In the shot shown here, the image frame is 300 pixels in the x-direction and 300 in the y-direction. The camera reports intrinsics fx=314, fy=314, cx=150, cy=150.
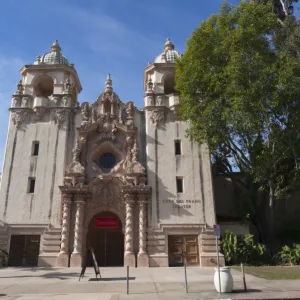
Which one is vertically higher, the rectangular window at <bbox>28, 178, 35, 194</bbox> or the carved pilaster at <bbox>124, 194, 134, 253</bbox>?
the rectangular window at <bbox>28, 178, 35, 194</bbox>

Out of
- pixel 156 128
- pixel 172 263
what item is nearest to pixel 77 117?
pixel 156 128

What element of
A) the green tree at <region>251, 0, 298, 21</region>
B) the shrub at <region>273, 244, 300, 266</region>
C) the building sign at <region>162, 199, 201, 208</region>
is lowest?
the shrub at <region>273, 244, 300, 266</region>

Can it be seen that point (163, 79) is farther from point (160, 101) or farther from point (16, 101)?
point (16, 101)

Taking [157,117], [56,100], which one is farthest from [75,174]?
[157,117]

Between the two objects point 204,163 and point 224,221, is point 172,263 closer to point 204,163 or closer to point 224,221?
point 224,221

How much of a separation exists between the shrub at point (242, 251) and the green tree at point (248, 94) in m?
1.99

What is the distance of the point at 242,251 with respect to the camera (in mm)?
24031

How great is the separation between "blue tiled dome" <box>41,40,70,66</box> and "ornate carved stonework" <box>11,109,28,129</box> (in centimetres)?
619

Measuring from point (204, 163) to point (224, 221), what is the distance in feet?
18.4

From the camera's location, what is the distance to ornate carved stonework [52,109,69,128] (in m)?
28.3

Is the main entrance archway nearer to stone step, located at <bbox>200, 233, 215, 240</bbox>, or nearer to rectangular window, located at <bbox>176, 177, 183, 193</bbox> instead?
rectangular window, located at <bbox>176, 177, 183, 193</bbox>

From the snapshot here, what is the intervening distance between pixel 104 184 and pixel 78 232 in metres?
4.35

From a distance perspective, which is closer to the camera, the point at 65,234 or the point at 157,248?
the point at 65,234

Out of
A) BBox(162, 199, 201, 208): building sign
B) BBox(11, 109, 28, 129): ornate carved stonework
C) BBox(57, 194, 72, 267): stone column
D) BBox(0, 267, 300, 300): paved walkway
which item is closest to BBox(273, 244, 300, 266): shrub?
BBox(162, 199, 201, 208): building sign
